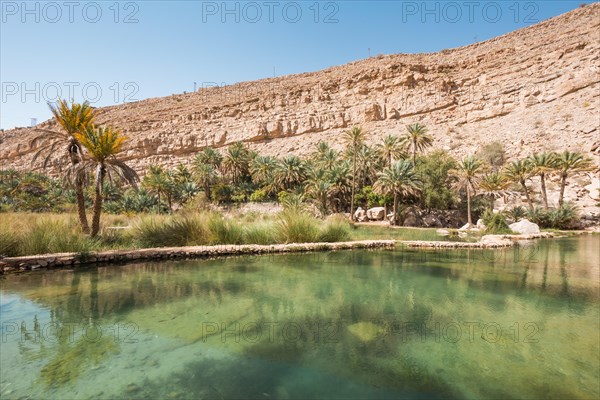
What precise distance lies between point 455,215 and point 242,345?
1222 inches

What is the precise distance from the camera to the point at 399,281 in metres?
7.71

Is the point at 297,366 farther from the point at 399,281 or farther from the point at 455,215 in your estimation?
the point at 455,215

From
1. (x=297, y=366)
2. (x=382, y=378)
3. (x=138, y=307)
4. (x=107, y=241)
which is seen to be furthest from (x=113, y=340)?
(x=107, y=241)

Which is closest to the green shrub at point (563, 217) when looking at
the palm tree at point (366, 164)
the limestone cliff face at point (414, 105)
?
→ the limestone cliff face at point (414, 105)

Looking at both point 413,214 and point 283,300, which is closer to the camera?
point 283,300

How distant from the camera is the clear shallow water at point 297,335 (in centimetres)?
325

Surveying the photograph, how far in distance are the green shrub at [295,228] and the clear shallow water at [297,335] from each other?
15.2 feet

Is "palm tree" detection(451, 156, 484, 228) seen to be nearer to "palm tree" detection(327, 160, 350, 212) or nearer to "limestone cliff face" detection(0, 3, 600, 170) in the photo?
"palm tree" detection(327, 160, 350, 212)

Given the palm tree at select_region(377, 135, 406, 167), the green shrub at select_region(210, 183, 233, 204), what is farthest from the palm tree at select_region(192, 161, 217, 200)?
the palm tree at select_region(377, 135, 406, 167)

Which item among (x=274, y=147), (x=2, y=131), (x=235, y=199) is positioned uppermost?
(x=2, y=131)

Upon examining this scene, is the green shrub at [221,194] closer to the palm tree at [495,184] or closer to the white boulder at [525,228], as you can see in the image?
the palm tree at [495,184]

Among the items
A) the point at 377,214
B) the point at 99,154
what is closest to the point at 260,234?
the point at 99,154

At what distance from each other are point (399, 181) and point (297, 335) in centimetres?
2415

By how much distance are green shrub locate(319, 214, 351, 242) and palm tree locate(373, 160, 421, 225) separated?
45.6ft
